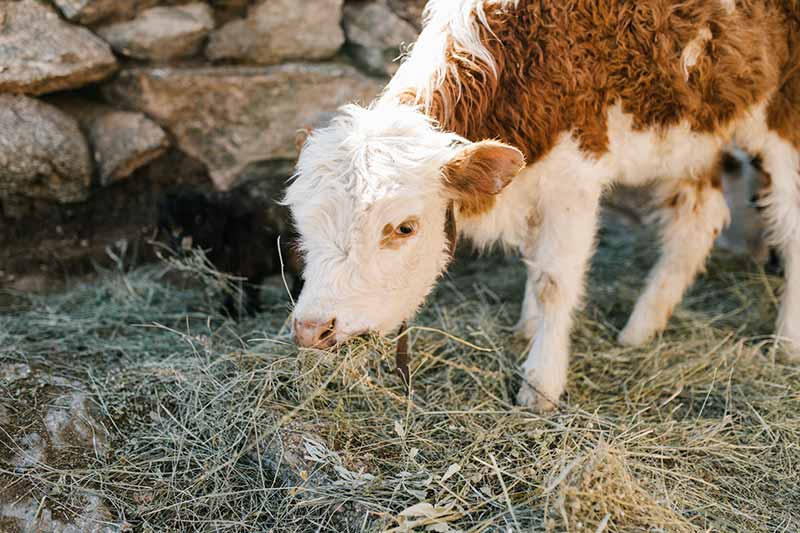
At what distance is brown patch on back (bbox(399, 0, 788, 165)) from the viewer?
128 inches

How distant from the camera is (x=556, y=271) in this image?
3.59 meters

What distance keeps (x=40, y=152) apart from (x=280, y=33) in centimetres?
166

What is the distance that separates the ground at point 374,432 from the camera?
104 inches

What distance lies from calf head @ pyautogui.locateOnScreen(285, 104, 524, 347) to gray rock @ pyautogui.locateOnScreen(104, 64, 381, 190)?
1.76m

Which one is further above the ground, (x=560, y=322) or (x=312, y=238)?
(x=312, y=238)

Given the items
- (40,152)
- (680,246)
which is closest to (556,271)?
(680,246)

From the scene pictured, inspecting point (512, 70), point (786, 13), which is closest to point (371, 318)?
point (512, 70)

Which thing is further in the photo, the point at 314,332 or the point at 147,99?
the point at 147,99

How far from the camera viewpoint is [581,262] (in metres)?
3.64

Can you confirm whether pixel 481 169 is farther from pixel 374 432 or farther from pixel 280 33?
pixel 280 33

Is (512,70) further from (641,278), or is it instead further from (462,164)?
(641,278)

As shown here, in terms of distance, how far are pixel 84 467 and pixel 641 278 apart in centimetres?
386

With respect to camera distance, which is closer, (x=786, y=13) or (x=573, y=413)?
(x=573, y=413)

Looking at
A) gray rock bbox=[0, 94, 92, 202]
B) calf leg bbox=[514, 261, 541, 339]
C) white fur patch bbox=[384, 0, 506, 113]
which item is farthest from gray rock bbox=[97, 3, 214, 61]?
calf leg bbox=[514, 261, 541, 339]
